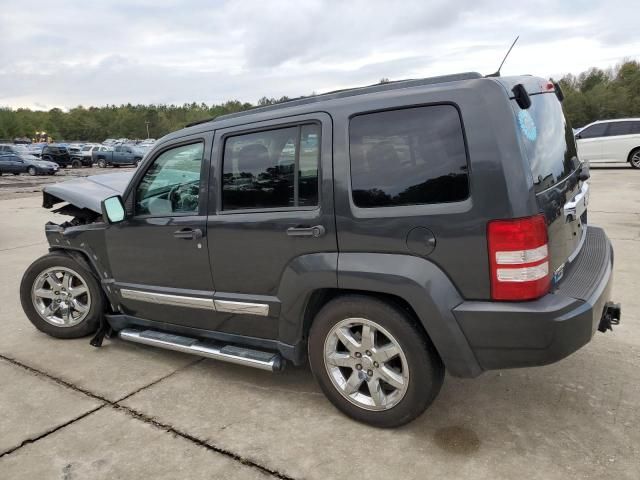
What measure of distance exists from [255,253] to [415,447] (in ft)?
4.55

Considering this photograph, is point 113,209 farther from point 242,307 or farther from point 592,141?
point 592,141

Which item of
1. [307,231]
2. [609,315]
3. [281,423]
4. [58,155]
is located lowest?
[281,423]

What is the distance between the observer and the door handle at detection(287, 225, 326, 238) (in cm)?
281

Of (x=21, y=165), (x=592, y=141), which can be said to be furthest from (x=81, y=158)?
(x=592, y=141)

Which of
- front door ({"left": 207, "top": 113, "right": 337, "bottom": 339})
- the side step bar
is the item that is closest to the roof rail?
front door ({"left": 207, "top": 113, "right": 337, "bottom": 339})

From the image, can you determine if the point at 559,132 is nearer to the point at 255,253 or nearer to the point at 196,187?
the point at 255,253

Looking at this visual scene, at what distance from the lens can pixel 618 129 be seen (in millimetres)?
16438

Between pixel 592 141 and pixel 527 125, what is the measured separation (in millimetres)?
16656

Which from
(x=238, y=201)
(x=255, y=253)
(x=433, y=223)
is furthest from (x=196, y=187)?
(x=433, y=223)

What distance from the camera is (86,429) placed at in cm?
298

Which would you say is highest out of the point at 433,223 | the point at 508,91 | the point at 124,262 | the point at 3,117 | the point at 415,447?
the point at 3,117

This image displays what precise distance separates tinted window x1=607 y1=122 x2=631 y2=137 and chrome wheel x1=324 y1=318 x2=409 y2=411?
1684 centimetres

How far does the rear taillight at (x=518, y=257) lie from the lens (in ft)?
7.66

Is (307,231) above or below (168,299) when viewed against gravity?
above
